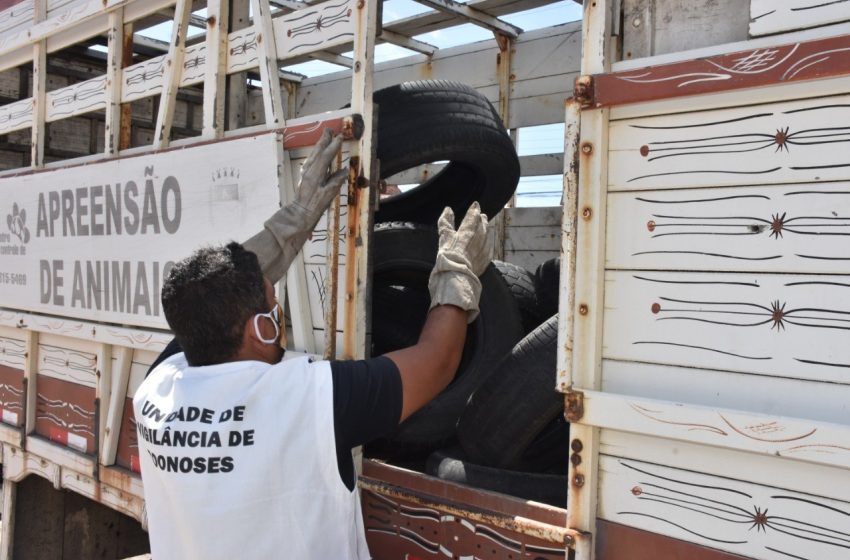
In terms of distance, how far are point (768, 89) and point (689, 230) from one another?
0.35m

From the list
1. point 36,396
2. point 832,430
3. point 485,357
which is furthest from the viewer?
point 36,396

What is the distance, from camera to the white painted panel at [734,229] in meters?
1.64

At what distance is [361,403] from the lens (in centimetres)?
179

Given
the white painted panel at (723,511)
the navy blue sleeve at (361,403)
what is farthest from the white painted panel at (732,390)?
the navy blue sleeve at (361,403)

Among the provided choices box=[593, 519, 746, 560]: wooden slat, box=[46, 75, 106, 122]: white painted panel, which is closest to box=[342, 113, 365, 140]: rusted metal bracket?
box=[593, 519, 746, 560]: wooden slat

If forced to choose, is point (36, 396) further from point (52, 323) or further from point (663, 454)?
point (663, 454)

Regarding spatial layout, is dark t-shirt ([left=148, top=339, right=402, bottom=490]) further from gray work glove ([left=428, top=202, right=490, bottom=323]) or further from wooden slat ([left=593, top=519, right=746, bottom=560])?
wooden slat ([left=593, top=519, right=746, bottom=560])

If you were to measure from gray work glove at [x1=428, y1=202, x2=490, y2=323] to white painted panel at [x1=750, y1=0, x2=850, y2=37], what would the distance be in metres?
0.84

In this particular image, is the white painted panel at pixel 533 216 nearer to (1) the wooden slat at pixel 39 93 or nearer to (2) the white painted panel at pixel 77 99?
(2) the white painted panel at pixel 77 99

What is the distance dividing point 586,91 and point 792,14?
48 cm

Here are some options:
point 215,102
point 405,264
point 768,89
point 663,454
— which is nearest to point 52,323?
point 215,102

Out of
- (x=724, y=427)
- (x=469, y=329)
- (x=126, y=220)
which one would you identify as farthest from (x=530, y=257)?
(x=724, y=427)

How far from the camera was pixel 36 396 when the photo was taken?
4121 mm

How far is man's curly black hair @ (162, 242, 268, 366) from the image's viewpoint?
5.84 feet
